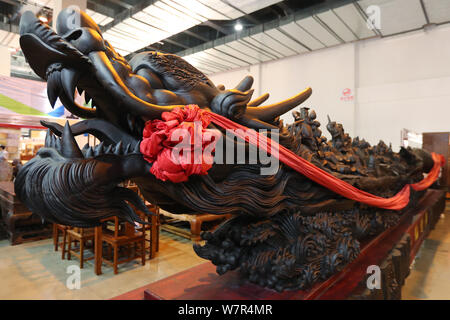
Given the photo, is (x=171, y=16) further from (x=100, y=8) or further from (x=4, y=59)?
(x=4, y=59)

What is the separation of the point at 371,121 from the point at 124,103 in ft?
22.4

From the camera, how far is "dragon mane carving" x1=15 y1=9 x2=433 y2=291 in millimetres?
790

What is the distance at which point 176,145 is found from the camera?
85 cm

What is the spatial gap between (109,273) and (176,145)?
2.74m

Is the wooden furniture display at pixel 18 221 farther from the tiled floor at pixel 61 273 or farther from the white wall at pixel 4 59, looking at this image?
the white wall at pixel 4 59

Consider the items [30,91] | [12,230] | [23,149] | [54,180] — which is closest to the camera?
[54,180]

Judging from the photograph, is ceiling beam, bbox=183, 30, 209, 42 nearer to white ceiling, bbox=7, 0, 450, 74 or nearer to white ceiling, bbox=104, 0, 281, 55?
white ceiling, bbox=7, 0, 450, 74

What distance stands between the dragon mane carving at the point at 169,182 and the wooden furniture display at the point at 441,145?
5.12 m

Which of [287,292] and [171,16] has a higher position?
[171,16]

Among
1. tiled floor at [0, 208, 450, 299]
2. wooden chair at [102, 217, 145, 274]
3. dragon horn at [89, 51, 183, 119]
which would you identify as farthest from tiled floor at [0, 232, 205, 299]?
dragon horn at [89, 51, 183, 119]

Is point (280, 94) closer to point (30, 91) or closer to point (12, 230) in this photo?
point (30, 91)

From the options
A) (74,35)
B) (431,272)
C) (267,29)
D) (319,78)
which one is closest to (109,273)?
(74,35)

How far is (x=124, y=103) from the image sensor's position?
0.83 meters
